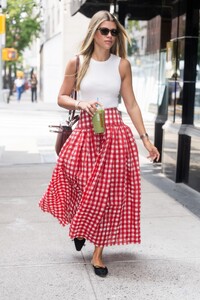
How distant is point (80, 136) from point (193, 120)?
3.59 metres

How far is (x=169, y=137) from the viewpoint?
7410 mm

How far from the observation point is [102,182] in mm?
3629

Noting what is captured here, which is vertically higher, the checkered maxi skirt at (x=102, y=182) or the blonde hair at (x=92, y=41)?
the blonde hair at (x=92, y=41)

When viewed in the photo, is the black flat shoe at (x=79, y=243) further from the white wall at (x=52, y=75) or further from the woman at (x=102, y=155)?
the white wall at (x=52, y=75)

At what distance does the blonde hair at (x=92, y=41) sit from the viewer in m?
3.53

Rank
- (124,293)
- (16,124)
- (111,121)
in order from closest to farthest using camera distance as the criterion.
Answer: (124,293), (111,121), (16,124)

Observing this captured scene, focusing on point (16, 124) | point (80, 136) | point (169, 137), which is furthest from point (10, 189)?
point (16, 124)

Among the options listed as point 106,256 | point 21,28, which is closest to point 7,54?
point 21,28

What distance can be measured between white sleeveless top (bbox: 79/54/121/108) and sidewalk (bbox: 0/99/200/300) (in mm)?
1283

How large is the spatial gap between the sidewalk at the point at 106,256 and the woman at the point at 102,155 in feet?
0.90

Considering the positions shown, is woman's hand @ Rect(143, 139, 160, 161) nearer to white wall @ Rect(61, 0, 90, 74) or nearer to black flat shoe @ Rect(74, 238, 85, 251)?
black flat shoe @ Rect(74, 238, 85, 251)

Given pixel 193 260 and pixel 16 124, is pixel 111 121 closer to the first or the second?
pixel 193 260

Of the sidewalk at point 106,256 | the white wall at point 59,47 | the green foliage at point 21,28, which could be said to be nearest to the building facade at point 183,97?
the sidewalk at point 106,256

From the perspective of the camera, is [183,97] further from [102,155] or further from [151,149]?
[102,155]
